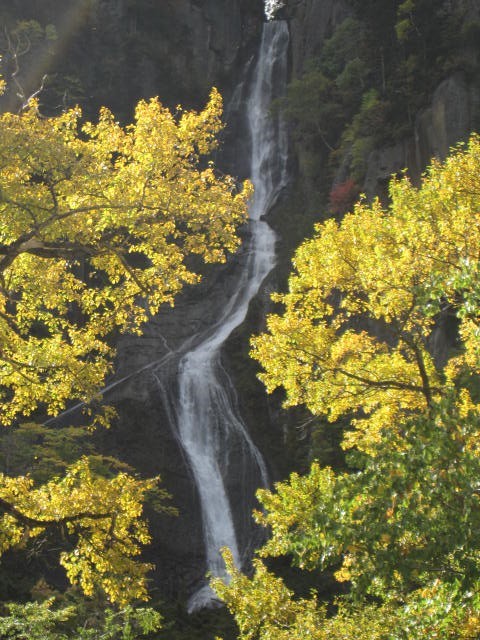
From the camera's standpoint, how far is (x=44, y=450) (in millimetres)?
16984

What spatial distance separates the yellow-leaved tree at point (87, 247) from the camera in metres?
8.04

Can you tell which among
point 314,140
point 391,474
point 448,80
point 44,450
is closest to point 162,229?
point 391,474

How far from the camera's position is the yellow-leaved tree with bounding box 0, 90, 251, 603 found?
804 cm

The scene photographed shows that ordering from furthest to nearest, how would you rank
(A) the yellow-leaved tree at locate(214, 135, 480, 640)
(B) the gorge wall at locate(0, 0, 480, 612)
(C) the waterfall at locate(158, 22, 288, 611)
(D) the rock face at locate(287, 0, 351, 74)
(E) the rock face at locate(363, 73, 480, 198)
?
(D) the rock face at locate(287, 0, 351, 74) < (B) the gorge wall at locate(0, 0, 480, 612) < (E) the rock face at locate(363, 73, 480, 198) < (C) the waterfall at locate(158, 22, 288, 611) < (A) the yellow-leaved tree at locate(214, 135, 480, 640)

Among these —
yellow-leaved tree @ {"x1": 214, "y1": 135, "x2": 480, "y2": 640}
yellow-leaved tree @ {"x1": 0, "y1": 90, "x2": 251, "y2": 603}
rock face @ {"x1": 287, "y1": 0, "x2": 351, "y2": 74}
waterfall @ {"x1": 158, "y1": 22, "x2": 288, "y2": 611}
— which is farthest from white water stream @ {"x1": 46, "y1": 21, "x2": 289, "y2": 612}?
rock face @ {"x1": 287, "y1": 0, "x2": 351, "y2": 74}

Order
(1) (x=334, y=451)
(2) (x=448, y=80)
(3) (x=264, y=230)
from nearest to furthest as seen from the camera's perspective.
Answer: (1) (x=334, y=451) → (2) (x=448, y=80) → (3) (x=264, y=230)

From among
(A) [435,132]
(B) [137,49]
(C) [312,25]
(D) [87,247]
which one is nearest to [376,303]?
(D) [87,247]

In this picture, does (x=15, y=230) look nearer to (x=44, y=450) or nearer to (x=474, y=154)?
(x=474, y=154)

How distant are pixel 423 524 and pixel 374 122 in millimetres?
23266

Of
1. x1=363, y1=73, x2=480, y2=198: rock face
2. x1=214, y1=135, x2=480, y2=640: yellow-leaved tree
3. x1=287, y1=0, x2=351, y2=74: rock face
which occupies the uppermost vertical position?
x1=287, y1=0, x2=351, y2=74: rock face

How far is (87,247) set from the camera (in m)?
8.96

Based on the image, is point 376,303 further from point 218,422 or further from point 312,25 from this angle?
point 312,25

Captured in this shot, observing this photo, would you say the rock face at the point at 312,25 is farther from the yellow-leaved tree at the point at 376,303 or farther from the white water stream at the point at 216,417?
the yellow-leaved tree at the point at 376,303

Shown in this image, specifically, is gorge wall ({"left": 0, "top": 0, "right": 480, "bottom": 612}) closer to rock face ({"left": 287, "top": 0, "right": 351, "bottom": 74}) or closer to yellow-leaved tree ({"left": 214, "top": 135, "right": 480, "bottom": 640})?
rock face ({"left": 287, "top": 0, "right": 351, "bottom": 74})
